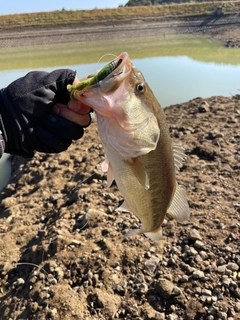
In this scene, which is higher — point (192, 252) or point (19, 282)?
point (192, 252)

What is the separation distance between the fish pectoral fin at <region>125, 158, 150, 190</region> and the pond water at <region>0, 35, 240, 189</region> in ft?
27.9

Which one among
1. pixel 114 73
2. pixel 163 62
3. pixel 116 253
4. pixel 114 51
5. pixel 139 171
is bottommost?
pixel 114 51

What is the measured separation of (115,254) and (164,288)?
0.72 meters

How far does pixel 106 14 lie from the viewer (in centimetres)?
3716

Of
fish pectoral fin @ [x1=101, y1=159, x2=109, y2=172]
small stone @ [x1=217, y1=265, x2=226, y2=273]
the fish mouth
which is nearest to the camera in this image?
the fish mouth

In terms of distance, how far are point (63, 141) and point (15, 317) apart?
78.0 inches

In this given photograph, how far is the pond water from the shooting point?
14898 millimetres

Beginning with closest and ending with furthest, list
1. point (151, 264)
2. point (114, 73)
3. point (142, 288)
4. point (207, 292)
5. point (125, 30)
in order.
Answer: point (114, 73)
point (207, 292)
point (142, 288)
point (151, 264)
point (125, 30)

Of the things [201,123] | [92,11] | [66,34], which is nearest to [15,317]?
[201,123]

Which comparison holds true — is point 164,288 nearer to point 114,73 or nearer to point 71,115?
point 71,115

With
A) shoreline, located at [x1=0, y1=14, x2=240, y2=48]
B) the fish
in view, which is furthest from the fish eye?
shoreline, located at [x1=0, y1=14, x2=240, y2=48]

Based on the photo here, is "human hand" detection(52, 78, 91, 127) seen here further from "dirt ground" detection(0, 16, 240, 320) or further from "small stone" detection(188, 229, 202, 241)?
"small stone" detection(188, 229, 202, 241)

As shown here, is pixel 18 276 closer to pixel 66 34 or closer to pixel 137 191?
pixel 137 191

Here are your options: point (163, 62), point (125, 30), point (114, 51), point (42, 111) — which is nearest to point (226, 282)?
point (42, 111)
